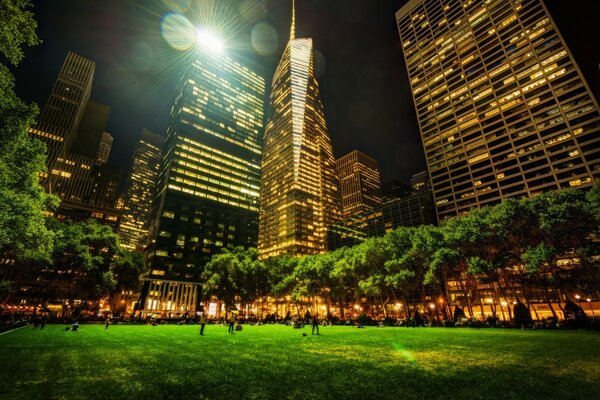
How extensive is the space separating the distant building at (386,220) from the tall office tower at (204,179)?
47479 mm

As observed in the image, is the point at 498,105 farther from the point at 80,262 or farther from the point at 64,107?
the point at 64,107

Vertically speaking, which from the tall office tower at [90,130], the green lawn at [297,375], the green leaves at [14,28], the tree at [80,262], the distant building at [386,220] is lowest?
the green lawn at [297,375]

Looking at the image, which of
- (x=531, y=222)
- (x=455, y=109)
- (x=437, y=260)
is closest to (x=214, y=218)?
(x=437, y=260)

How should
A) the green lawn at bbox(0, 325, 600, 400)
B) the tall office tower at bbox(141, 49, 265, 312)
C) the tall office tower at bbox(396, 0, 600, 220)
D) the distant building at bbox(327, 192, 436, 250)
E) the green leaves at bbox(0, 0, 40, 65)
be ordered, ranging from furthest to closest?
the distant building at bbox(327, 192, 436, 250)
the tall office tower at bbox(141, 49, 265, 312)
the tall office tower at bbox(396, 0, 600, 220)
the green leaves at bbox(0, 0, 40, 65)
the green lawn at bbox(0, 325, 600, 400)

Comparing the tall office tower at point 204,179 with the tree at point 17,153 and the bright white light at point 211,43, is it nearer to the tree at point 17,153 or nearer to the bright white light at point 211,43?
the bright white light at point 211,43

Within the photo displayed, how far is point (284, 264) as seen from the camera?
6681 cm

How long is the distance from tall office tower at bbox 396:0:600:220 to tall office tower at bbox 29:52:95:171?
164818 millimetres

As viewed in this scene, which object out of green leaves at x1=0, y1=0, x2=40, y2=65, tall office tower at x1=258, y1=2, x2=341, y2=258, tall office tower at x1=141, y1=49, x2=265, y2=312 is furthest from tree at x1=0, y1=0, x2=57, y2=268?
tall office tower at x1=258, y1=2, x2=341, y2=258

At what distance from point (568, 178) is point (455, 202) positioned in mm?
31643

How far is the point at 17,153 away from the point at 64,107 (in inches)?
6337

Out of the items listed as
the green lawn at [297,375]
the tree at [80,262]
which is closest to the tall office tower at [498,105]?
the green lawn at [297,375]

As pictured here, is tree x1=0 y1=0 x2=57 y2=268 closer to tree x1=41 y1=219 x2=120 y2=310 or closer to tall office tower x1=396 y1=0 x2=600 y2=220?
tree x1=41 y1=219 x2=120 y2=310

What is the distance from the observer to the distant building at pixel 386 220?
11756cm

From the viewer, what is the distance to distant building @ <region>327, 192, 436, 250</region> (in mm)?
117562
